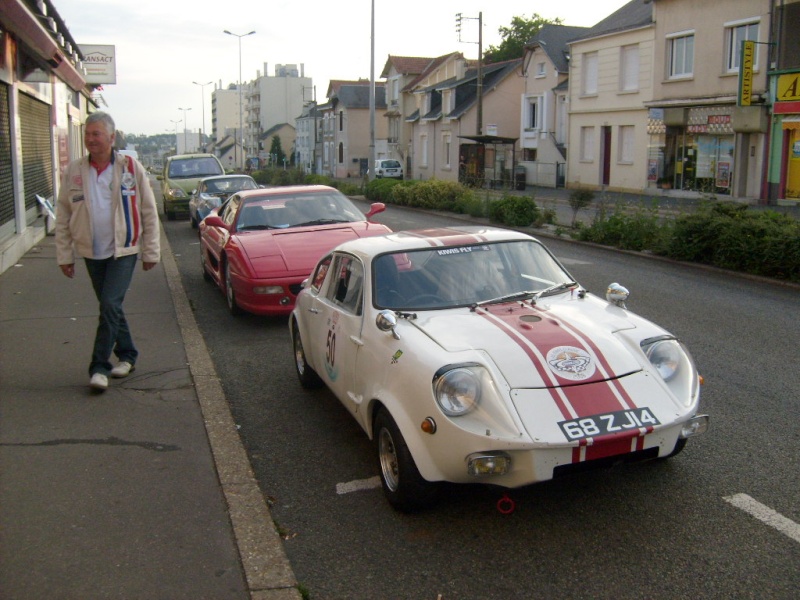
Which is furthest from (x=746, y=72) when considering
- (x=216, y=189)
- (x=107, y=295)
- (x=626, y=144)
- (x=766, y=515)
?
(x=766, y=515)

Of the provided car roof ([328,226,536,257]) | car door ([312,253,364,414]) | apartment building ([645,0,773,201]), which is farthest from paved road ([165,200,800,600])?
apartment building ([645,0,773,201])

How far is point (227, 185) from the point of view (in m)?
20.2

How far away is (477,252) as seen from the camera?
5.30 meters

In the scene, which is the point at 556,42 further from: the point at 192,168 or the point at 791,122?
the point at 192,168

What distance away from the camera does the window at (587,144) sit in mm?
38612

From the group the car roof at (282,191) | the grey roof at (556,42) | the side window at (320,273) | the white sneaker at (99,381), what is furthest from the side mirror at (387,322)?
the grey roof at (556,42)

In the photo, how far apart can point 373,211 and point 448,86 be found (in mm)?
48340

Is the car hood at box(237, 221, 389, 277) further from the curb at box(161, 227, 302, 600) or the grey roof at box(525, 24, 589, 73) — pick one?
the grey roof at box(525, 24, 589, 73)

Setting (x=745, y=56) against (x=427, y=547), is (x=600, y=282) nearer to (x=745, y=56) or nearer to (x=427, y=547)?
(x=427, y=547)

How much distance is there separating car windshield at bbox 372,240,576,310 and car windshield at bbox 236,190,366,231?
5.10 m

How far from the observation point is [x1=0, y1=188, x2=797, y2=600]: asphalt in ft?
11.7

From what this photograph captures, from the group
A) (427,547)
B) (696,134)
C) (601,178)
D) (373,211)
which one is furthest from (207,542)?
(601,178)

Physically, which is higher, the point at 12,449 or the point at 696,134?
the point at 696,134

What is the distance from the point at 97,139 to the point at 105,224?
2.00ft
